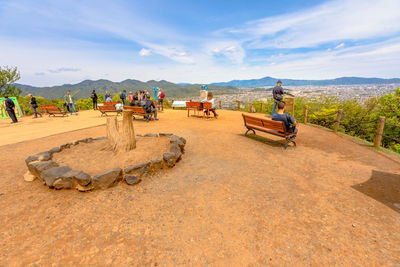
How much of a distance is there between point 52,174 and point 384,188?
6.53m

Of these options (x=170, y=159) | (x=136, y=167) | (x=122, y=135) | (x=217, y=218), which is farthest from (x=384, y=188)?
(x=122, y=135)

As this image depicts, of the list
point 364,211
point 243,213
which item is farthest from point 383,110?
point 243,213

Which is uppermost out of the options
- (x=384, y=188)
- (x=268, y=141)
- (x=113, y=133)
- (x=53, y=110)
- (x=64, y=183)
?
(x=53, y=110)

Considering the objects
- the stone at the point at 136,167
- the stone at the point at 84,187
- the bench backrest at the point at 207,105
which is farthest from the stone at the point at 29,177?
the bench backrest at the point at 207,105

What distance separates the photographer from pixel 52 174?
3250 millimetres

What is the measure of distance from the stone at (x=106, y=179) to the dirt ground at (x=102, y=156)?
1.62 ft

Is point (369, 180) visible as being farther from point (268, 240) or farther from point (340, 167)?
point (268, 240)

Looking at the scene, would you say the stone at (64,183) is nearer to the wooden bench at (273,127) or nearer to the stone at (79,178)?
the stone at (79,178)

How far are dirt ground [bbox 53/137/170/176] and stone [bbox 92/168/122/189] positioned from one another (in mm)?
494

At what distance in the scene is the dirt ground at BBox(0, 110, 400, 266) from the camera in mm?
2006

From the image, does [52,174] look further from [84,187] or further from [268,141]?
[268,141]

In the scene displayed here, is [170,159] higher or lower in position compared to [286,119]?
lower

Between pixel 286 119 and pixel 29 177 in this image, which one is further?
pixel 286 119

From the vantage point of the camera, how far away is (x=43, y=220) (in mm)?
2525
